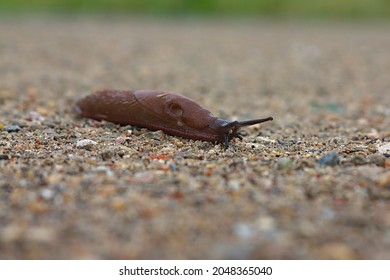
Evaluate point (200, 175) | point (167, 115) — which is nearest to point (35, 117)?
point (167, 115)

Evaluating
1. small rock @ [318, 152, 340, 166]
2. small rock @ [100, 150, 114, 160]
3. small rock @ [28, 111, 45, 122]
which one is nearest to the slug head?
small rock @ [318, 152, 340, 166]

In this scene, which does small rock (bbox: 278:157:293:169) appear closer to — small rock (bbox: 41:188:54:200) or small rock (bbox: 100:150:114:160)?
small rock (bbox: 100:150:114:160)

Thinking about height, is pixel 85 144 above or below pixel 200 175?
below

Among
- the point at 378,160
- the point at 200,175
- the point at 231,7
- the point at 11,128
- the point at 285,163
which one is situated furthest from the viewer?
the point at 231,7

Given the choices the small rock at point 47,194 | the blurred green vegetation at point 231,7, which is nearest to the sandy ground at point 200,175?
the small rock at point 47,194

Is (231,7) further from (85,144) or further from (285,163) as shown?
(285,163)

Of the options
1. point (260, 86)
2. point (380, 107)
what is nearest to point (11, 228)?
point (380, 107)

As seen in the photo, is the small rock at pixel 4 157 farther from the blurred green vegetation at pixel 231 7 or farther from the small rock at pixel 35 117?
the blurred green vegetation at pixel 231 7

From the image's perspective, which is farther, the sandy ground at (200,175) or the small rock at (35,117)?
the small rock at (35,117)
